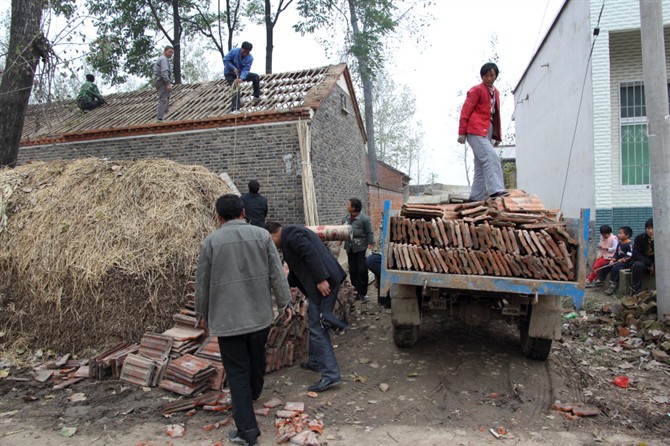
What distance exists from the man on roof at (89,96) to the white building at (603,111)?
42.2 ft

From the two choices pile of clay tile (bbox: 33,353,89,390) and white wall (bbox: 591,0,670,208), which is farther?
white wall (bbox: 591,0,670,208)

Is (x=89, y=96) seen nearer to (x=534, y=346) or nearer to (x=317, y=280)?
(x=317, y=280)

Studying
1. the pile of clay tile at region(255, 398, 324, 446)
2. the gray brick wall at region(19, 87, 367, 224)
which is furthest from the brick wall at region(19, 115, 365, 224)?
the pile of clay tile at region(255, 398, 324, 446)

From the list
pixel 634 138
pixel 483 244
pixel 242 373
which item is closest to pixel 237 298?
pixel 242 373

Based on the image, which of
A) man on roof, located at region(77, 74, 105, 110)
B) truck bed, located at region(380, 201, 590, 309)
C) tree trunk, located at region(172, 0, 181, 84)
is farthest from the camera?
tree trunk, located at region(172, 0, 181, 84)

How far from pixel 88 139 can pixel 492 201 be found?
A: 10.6m

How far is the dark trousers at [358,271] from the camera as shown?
24.3 ft

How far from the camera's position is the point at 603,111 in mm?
9055

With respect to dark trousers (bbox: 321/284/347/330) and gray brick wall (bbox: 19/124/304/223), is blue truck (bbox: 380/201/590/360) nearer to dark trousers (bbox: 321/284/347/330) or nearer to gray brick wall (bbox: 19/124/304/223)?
dark trousers (bbox: 321/284/347/330)

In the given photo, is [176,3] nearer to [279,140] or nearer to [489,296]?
[279,140]

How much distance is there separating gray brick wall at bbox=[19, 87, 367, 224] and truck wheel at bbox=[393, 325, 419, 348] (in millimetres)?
5321

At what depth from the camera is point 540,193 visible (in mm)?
14211

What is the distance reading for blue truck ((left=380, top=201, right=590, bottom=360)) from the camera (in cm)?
394

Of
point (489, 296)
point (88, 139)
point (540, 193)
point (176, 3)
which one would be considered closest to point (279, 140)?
point (88, 139)
